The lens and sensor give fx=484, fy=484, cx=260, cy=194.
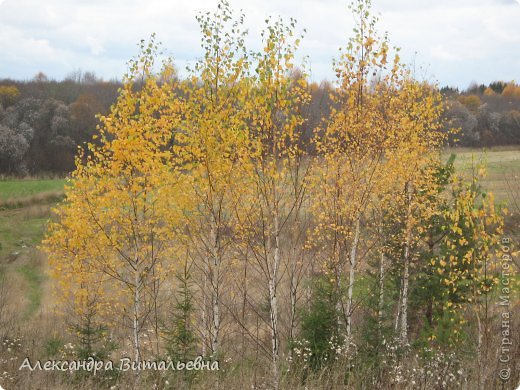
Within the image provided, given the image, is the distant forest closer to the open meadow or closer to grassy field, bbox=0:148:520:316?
the open meadow

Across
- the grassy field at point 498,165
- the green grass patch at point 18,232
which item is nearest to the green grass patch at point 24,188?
the green grass patch at point 18,232

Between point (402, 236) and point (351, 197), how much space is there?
4151mm

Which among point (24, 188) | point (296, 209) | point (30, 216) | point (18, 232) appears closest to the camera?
point (296, 209)

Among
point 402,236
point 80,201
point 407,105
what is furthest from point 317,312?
point 80,201

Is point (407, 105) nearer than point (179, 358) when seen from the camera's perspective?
No

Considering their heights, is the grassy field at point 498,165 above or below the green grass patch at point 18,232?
above

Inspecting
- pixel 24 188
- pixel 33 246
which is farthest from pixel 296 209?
pixel 24 188

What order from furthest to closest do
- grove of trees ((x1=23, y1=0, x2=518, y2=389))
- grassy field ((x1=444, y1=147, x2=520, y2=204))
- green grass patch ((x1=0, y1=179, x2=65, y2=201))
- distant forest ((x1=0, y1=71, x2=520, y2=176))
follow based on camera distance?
distant forest ((x1=0, y1=71, x2=520, y2=176)) < green grass patch ((x1=0, y1=179, x2=65, y2=201)) < grassy field ((x1=444, y1=147, x2=520, y2=204)) < grove of trees ((x1=23, y1=0, x2=518, y2=389))

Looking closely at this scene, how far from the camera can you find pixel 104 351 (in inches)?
482

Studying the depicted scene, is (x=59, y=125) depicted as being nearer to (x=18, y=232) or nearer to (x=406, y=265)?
(x=18, y=232)

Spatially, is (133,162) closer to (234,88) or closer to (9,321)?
(234,88)

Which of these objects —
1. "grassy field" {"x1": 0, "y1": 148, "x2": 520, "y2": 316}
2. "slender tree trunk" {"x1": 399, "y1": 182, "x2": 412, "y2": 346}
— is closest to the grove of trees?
"slender tree trunk" {"x1": 399, "y1": 182, "x2": 412, "y2": 346}

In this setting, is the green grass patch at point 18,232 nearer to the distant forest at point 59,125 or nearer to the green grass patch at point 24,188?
the green grass patch at point 24,188

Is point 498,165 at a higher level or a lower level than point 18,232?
higher
